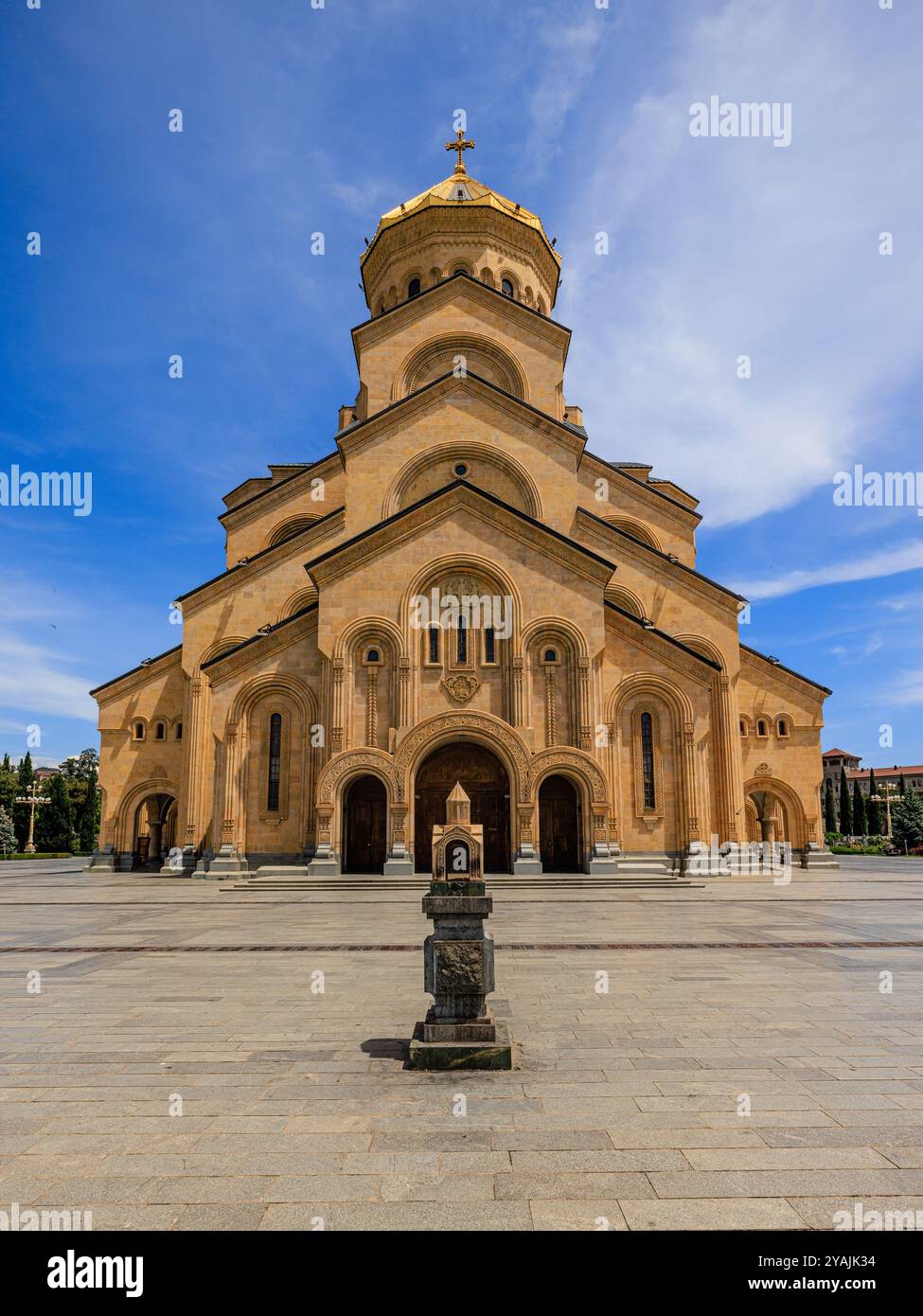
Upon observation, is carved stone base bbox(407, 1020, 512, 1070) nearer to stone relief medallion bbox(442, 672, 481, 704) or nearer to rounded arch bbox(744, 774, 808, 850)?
stone relief medallion bbox(442, 672, 481, 704)

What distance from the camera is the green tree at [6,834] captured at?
50.9m

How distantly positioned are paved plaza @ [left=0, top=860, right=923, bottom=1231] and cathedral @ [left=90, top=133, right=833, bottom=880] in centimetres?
1153

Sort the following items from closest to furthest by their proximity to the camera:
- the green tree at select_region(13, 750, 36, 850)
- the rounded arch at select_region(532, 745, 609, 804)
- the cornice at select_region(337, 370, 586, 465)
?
the rounded arch at select_region(532, 745, 609, 804)
the cornice at select_region(337, 370, 586, 465)
the green tree at select_region(13, 750, 36, 850)

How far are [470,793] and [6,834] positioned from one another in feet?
132

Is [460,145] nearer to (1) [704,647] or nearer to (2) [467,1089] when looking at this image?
(1) [704,647]

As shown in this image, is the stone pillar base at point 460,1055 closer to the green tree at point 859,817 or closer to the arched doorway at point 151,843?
the arched doorway at point 151,843

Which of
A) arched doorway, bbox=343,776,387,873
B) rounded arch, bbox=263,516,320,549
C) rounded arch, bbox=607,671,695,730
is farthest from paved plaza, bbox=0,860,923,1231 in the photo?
rounded arch, bbox=263,516,320,549

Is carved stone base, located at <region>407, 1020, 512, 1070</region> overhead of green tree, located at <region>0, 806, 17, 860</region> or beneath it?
overhead

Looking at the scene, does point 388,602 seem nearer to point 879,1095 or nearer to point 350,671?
point 350,671

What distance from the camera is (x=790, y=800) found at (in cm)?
2936

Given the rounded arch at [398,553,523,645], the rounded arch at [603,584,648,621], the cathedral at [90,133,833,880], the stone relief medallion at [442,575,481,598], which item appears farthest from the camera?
the rounded arch at [603,584,648,621]

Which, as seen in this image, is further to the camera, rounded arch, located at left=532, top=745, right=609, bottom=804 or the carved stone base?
rounded arch, located at left=532, top=745, right=609, bottom=804

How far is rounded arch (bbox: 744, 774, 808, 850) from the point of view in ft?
95.6
